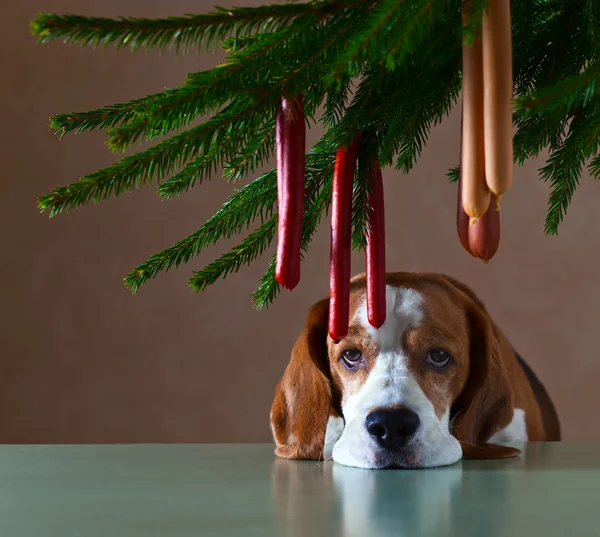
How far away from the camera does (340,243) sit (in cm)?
49

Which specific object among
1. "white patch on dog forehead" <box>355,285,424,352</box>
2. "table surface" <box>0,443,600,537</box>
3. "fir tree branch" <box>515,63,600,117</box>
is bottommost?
"table surface" <box>0,443,600,537</box>

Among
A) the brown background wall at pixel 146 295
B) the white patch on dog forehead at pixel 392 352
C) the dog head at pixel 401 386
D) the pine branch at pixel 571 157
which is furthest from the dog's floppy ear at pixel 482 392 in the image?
the brown background wall at pixel 146 295

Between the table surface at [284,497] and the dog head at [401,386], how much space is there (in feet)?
0.18

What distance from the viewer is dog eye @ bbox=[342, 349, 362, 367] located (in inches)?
37.9

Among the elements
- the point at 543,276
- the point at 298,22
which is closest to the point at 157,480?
the point at 298,22

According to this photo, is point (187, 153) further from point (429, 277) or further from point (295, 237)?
point (429, 277)

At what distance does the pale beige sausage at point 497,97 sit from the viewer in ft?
1.16

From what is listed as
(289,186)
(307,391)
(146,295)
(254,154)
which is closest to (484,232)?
(289,186)

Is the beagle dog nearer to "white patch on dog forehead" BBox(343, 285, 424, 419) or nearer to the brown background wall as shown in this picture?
"white patch on dog forehead" BBox(343, 285, 424, 419)

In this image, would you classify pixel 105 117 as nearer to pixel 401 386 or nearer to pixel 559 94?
pixel 559 94

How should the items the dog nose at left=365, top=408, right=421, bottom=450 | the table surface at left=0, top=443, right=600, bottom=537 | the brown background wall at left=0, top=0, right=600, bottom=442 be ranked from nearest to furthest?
1. the table surface at left=0, top=443, right=600, bottom=537
2. the dog nose at left=365, top=408, right=421, bottom=450
3. the brown background wall at left=0, top=0, right=600, bottom=442

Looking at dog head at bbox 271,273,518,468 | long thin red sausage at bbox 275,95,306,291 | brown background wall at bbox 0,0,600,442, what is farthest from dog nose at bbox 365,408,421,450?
brown background wall at bbox 0,0,600,442

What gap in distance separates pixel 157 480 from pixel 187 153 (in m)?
0.31

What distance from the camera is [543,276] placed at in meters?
3.05
